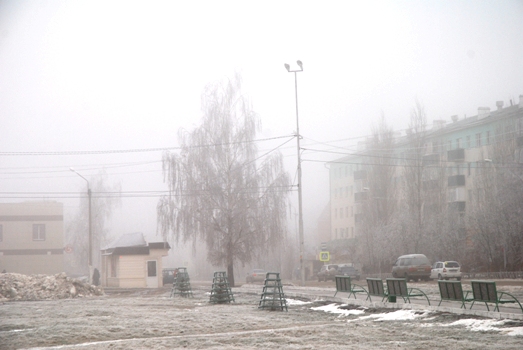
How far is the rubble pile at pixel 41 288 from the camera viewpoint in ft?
132

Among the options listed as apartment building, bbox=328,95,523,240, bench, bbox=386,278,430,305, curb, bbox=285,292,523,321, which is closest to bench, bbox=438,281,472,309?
curb, bbox=285,292,523,321

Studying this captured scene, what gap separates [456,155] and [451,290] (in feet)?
161

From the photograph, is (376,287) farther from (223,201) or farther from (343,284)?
(223,201)

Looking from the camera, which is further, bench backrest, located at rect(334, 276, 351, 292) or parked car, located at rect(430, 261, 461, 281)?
parked car, located at rect(430, 261, 461, 281)

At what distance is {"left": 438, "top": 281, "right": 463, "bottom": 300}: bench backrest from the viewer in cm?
1869

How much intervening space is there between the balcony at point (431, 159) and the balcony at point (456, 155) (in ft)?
4.11

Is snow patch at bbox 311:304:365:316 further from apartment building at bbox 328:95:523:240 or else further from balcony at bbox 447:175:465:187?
balcony at bbox 447:175:465:187

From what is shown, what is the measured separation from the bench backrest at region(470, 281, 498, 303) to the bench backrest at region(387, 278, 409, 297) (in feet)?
12.2

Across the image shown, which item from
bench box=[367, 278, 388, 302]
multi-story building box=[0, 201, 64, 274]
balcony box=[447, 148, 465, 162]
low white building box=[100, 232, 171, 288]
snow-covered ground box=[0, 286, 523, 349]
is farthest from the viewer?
multi-story building box=[0, 201, 64, 274]

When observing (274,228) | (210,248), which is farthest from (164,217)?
(274,228)

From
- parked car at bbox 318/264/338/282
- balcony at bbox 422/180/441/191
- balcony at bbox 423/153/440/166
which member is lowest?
parked car at bbox 318/264/338/282

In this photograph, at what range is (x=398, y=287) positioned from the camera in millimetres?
21766

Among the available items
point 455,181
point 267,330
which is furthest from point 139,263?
point 267,330

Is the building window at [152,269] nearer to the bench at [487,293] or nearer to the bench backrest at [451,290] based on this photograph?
the bench backrest at [451,290]
